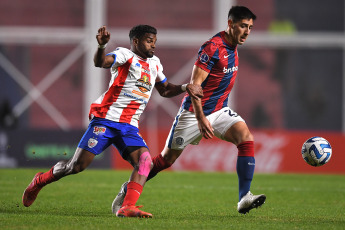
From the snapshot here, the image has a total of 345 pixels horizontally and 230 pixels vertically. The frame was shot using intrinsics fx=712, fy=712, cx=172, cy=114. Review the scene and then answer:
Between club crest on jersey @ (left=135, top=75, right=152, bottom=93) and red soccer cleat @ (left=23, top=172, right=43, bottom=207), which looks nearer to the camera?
club crest on jersey @ (left=135, top=75, right=152, bottom=93)

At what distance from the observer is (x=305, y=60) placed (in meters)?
28.9

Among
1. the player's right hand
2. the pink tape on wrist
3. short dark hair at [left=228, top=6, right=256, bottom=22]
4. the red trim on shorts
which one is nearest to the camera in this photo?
the player's right hand

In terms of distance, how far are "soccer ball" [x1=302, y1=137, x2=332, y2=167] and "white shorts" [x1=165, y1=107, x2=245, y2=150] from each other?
0.93 m

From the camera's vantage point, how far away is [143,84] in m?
7.34

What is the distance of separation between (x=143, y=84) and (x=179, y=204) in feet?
6.73

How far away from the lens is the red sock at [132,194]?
23.0ft

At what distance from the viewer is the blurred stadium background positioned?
2394cm

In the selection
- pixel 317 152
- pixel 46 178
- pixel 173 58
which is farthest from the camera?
pixel 173 58

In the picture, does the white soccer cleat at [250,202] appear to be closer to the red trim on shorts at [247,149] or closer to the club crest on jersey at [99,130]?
the red trim on shorts at [247,149]

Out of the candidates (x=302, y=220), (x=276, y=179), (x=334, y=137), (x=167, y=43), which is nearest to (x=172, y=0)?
(x=167, y=43)

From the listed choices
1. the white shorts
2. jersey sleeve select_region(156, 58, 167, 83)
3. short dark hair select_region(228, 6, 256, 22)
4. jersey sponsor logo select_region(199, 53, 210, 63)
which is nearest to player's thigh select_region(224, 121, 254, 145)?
the white shorts

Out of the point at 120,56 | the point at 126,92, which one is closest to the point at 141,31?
the point at 120,56

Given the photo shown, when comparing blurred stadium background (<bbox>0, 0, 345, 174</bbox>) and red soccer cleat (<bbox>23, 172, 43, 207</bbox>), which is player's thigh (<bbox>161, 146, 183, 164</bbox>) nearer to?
red soccer cleat (<bbox>23, 172, 43, 207</bbox>)

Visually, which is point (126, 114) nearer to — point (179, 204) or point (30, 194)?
point (30, 194)
